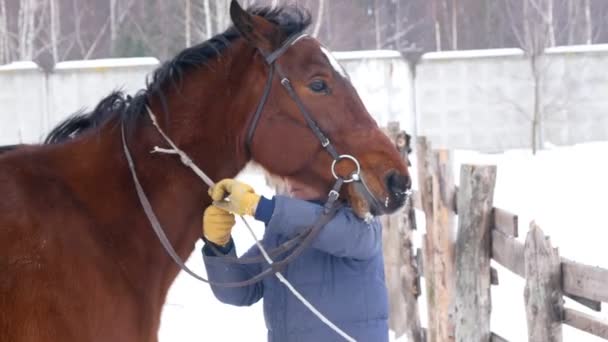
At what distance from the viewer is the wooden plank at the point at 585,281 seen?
153 inches

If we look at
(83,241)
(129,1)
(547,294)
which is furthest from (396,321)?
(129,1)

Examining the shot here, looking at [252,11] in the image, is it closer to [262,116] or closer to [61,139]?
[262,116]

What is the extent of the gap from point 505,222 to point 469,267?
509 millimetres

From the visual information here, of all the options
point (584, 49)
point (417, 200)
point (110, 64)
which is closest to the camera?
point (417, 200)

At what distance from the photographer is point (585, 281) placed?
4016 millimetres

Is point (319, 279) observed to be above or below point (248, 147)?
below

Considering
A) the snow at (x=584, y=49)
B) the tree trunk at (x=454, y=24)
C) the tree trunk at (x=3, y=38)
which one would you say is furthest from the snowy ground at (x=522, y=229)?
the tree trunk at (x=3, y=38)

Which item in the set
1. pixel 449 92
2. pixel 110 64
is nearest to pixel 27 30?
pixel 110 64

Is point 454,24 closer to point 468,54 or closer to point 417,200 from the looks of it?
point 468,54

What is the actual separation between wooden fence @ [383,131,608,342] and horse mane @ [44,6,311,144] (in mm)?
1661

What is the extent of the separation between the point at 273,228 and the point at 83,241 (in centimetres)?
71

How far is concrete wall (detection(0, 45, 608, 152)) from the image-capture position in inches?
736

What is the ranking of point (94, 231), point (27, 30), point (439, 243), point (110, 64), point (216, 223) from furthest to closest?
1. point (27, 30)
2. point (110, 64)
3. point (439, 243)
4. point (216, 223)
5. point (94, 231)

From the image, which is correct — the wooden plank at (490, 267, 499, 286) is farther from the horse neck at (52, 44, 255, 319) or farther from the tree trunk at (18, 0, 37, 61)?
the tree trunk at (18, 0, 37, 61)
